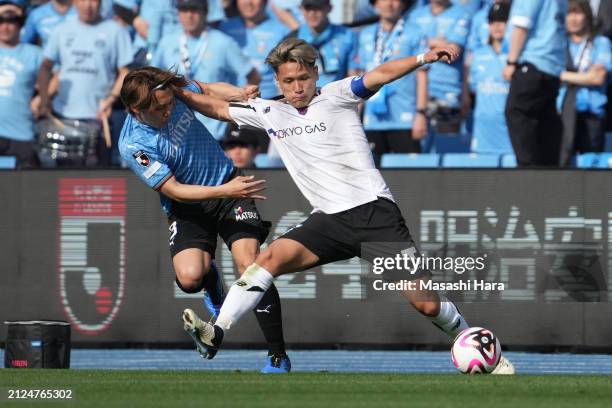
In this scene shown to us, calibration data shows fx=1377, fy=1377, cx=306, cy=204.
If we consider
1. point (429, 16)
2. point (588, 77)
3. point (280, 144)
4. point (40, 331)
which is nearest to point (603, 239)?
point (588, 77)

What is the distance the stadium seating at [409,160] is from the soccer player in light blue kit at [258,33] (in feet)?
6.66

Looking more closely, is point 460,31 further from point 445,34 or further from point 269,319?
point 269,319

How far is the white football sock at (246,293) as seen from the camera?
973 centimetres

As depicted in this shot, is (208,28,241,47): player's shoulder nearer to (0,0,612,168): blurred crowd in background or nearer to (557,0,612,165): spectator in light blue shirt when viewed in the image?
(0,0,612,168): blurred crowd in background

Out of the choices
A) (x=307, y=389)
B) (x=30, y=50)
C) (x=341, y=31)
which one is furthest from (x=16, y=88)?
(x=307, y=389)

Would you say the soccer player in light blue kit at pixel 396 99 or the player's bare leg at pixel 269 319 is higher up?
the soccer player in light blue kit at pixel 396 99

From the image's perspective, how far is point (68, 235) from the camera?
47.0 ft

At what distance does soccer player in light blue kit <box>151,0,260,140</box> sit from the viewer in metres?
15.4

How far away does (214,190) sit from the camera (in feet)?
32.1

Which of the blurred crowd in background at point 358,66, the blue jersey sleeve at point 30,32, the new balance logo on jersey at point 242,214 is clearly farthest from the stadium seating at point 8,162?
the new balance logo on jersey at point 242,214

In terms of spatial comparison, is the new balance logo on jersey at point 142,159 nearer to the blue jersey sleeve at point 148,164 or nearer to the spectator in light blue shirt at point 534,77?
the blue jersey sleeve at point 148,164

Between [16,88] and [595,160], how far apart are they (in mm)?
6534

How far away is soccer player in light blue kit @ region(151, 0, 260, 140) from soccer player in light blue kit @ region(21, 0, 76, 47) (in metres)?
1.87

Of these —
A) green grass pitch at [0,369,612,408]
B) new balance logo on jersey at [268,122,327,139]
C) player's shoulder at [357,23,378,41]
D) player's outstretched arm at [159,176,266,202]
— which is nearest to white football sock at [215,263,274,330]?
green grass pitch at [0,369,612,408]
